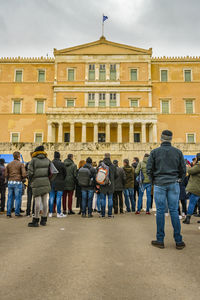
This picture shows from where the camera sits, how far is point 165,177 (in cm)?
468

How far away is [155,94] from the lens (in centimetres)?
3853

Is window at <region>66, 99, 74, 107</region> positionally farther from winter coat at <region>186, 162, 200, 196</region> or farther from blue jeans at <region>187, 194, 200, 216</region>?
blue jeans at <region>187, 194, 200, 216</region>

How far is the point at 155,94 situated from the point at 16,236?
119 ft

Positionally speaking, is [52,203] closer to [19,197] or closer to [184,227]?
[19,197]

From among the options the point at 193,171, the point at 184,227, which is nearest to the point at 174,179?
the point at 184,227

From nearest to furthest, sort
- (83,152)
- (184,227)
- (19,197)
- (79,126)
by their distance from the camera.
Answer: (184,227)
(19,197)
(83,152)
(79,126)

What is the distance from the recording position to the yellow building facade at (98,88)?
1481 inches

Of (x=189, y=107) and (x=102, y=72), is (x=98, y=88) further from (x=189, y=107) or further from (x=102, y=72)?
(x=189, y=107)

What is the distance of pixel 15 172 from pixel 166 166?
5385 millimetres

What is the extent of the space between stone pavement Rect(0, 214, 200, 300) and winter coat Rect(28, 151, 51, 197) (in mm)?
1218

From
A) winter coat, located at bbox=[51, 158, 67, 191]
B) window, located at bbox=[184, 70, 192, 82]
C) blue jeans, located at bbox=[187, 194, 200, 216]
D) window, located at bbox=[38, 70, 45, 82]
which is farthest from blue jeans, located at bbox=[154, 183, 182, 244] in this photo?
window, located at bbox=[184, 70, 192, 82]

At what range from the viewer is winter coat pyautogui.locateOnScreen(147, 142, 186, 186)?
4.68 m

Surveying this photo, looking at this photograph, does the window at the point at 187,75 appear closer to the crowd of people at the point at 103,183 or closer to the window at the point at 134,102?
the window at the point at 134,102

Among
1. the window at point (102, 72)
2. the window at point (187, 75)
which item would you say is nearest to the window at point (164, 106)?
the window at point (187, 75)
